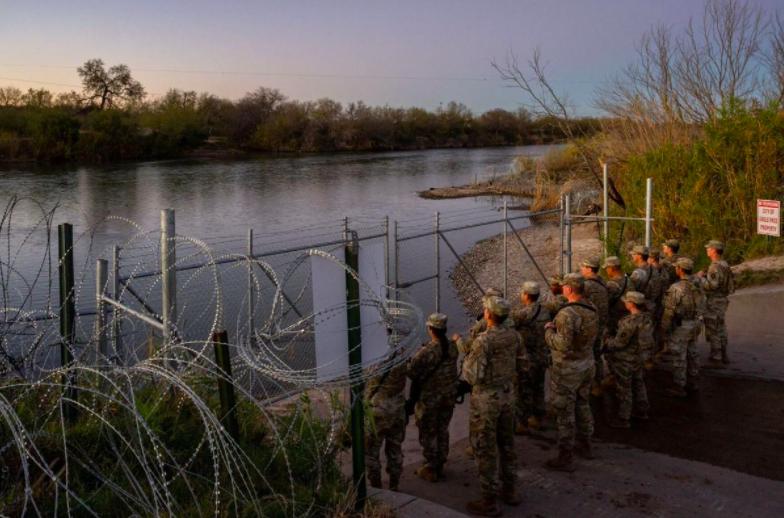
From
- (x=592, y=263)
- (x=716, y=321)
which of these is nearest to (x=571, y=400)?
(x=592, y=263)

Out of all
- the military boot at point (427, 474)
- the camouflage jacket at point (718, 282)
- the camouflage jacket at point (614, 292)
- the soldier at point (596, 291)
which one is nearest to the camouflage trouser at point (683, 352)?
the camouflage jacket at point (614, 292)

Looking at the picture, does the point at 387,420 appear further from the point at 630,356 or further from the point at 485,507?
the point at 630,356

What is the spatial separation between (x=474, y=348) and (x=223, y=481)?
2169 mm

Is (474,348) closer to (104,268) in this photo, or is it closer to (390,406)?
(390,406)

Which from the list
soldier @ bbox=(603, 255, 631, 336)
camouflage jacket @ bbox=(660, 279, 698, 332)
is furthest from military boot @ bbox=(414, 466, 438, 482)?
camouflage jacket @ bbox=(660, 279, 698, 332)

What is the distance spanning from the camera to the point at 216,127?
8875 centimetres

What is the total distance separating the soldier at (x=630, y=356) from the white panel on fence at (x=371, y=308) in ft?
12.1

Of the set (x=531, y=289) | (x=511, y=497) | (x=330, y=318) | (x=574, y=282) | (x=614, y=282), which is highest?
(x=330, y=318)

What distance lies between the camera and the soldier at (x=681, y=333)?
846cm

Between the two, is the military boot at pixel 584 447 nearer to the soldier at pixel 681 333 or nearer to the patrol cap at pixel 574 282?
the patrol cap at pixel 574 282

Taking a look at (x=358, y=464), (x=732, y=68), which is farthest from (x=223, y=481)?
(x=732, y=68)

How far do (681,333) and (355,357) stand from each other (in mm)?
5336

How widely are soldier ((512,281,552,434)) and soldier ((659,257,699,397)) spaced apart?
1.81 m

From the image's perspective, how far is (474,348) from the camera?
19.6 ft
